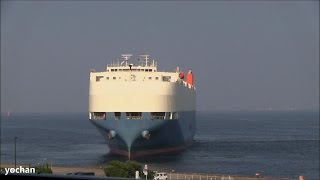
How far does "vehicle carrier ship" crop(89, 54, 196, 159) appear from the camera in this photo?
94.5ft

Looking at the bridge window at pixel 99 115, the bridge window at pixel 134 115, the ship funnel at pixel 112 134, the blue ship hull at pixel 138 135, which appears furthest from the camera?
the bridge window at pixel 99 115

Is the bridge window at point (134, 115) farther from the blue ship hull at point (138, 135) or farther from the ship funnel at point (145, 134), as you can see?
the ship funnel at point (145, 134)

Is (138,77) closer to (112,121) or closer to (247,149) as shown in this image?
(112,121)

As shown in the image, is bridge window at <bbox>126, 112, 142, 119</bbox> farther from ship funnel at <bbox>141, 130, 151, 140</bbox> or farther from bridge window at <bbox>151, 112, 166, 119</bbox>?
ship funnel at <bbox>141, 130, 151, 140</bbox>

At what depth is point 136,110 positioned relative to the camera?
1132 inches

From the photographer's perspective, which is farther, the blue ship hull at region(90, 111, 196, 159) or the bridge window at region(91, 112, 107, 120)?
the bridge window at region(91, 112, 107, 120)

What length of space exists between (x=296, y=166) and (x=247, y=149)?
400 inches

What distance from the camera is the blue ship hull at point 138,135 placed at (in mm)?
28641

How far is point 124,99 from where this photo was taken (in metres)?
29.0

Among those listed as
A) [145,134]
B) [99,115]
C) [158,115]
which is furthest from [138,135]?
[99,115]

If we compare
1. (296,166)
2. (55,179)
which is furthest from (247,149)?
(55,179)

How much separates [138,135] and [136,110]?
49.0 inches

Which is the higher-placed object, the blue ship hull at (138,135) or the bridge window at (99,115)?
the bridge window at (99,115)

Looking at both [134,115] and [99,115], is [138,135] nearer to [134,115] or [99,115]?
[134,115]
